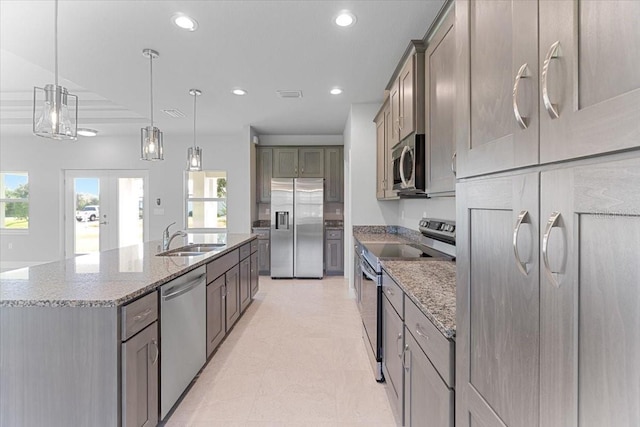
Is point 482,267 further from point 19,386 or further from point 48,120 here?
point 48,120

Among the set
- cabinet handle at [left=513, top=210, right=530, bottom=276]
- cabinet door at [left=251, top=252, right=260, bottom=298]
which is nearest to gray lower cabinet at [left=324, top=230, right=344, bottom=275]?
cabinet door at [left=251, top=252, right=260, bottom=298]

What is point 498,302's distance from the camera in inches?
31.6

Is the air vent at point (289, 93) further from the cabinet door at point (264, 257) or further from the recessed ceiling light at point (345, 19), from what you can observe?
the cabinet door at point (264, 257)

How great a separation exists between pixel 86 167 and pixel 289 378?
6595mm

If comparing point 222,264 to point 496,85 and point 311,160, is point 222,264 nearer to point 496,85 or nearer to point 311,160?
point 496,85

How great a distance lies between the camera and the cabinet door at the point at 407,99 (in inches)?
97.7

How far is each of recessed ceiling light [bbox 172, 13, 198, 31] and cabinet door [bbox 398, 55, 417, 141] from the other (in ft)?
5.28

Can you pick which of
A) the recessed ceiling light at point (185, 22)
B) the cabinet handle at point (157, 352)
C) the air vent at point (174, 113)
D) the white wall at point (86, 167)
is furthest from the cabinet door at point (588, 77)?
the white wall at point (86, 167)

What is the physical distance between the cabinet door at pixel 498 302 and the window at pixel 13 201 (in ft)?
28.6

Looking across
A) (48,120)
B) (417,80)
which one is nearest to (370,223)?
(417,80)

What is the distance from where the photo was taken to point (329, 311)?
409cm

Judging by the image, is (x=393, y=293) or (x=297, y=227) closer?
(x=393, y=293)

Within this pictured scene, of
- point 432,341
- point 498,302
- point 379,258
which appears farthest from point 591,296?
point 379,258

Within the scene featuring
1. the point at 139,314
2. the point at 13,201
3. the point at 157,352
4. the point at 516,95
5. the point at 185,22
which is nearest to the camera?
the point at 516,95
